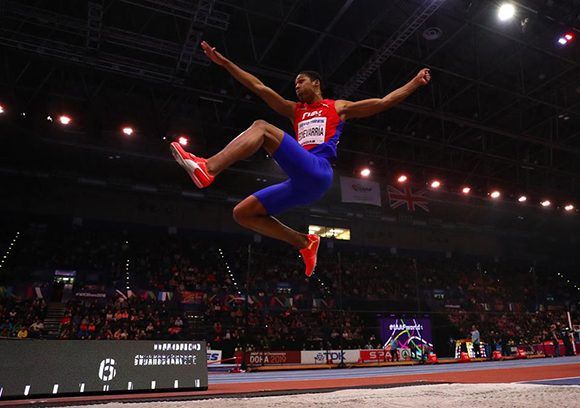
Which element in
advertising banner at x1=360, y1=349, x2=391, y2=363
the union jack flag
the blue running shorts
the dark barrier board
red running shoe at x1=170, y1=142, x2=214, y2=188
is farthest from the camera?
the union jack flag

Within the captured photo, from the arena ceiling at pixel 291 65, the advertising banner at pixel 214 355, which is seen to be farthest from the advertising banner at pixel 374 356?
the arena ceiling at pixel 291 65

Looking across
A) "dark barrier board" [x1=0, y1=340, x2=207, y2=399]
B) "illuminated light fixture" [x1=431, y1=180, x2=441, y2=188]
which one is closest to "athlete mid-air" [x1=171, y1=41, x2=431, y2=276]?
"dark barrier board" [x1=0, y1=340, x2=207, y2=399]

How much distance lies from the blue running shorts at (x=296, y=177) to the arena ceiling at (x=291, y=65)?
7.39m

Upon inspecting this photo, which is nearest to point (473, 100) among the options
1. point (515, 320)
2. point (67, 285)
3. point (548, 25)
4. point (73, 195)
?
point (548, 25)

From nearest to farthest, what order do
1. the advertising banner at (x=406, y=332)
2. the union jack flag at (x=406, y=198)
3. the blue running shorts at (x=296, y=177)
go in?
the blue running shorts at (x=296, y=177) < the advertising banner at (x=406, y=332) < the union jack flag at (x=406, y=198)

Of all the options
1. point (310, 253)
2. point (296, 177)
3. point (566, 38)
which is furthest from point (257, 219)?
point (566, 38)

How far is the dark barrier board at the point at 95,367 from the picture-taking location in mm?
4426

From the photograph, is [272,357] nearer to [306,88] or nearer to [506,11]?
[506,11]

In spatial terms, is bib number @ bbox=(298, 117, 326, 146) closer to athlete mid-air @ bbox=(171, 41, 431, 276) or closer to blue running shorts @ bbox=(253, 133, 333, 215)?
athlete mid-air @ bbox=(171, 41, 431, 276)

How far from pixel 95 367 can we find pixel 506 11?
1110 cm

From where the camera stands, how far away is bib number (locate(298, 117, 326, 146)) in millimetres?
3219

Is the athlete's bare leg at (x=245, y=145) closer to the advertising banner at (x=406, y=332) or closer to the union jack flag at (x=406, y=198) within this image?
the union jack flag at (x=406, y=198)

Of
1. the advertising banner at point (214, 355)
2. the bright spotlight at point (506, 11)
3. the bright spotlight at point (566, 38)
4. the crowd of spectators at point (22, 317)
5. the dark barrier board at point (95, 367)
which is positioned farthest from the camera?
the advertising banner at point (214, 355)

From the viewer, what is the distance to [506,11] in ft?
32.1
